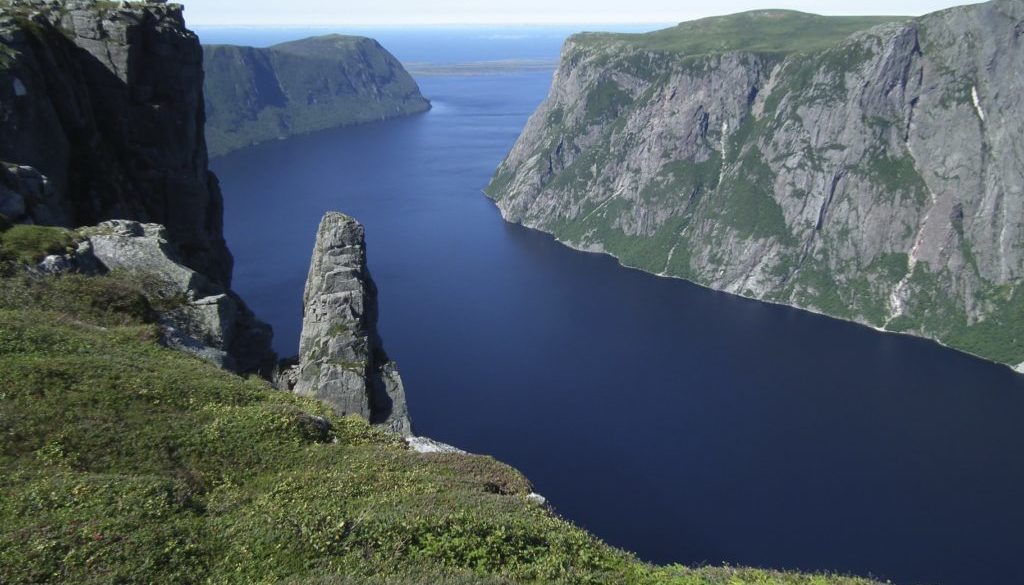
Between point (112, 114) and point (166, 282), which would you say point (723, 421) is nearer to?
point (112, 114)

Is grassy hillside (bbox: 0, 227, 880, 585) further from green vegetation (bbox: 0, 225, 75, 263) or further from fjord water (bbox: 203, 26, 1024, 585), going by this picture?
fjord water (bbox: 203, 26, 1024, 585)

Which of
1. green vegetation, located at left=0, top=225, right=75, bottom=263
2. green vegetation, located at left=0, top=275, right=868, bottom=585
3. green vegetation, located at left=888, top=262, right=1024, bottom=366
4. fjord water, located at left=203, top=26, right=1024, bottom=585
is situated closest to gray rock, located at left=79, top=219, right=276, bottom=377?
green vegetation, located at left=0, top=225, right=75, bottom=263

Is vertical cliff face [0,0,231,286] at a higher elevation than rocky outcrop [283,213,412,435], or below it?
higher

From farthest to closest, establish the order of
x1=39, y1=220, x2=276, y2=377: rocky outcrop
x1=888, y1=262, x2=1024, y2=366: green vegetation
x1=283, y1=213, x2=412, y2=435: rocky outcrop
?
x1=888, y1=262, x2=1024, y2=366: green vegetation
x1=283, y1=213, x2=412, y2=435: rocky outcrop
x1=39, y1=220, x2=276, y2=377: rocky outcrop

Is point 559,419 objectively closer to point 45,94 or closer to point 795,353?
point 795,353

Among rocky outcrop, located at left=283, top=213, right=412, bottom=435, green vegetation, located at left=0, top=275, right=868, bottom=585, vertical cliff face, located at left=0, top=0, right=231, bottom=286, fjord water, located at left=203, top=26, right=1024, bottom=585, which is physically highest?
vertical cliff face, located at left=0, top=0, right=231, bottom=286

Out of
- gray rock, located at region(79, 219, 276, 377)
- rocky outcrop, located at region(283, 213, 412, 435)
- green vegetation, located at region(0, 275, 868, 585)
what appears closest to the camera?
green vegetation, located at region(0, 275, 868, 585)

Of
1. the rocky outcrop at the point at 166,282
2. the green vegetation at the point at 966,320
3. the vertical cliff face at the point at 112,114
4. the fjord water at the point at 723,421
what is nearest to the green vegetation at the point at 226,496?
the rocky outcrop at the point at 166,282
